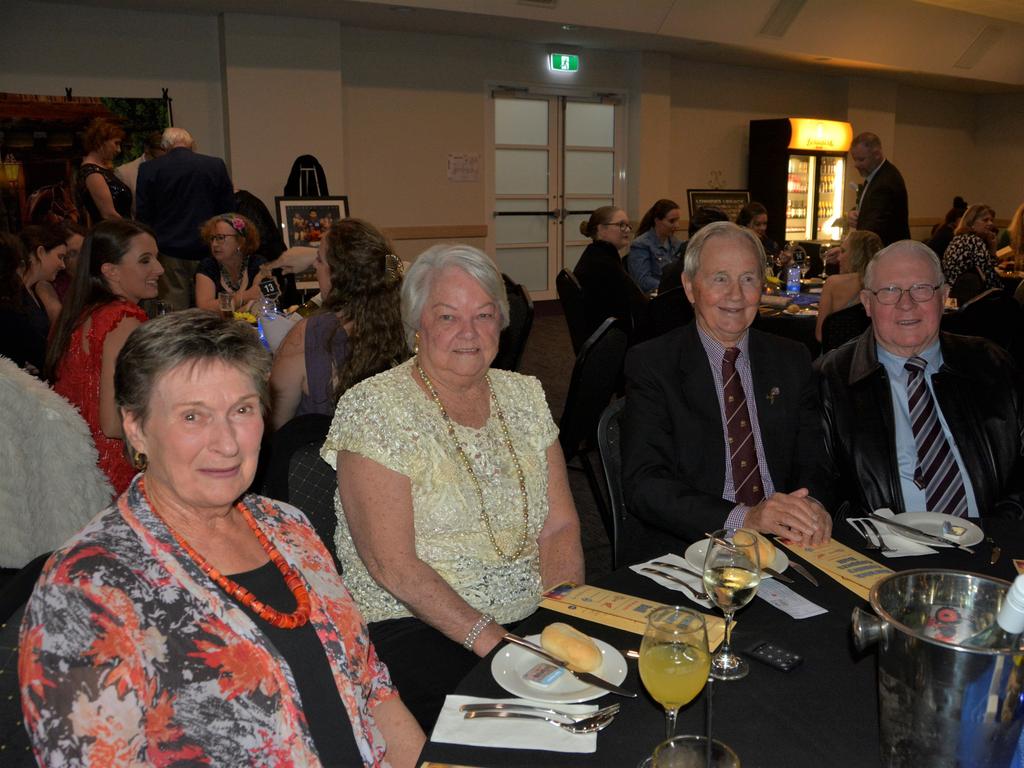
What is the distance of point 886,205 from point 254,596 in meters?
7.04

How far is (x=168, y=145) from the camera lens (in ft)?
21.5

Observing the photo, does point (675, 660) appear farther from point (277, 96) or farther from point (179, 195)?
point (277, 96)

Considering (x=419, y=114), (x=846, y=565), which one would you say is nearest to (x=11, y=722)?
(x=846, y=565)

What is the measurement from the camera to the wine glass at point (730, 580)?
135 cm

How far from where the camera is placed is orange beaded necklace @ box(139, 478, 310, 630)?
4.26 ft

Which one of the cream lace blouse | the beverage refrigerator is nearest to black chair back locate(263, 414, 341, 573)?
the cream lace blouse

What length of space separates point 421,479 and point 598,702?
76 cm

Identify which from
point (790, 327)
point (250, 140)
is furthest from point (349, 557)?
point (250, 140)

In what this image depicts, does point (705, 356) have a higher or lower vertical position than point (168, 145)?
lower

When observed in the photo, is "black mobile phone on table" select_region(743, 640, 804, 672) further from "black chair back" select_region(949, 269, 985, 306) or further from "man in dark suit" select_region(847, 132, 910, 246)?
"man in dark suit" select_region(847, 132, 910, 246)

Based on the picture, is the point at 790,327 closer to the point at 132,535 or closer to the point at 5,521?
the point at 5,521

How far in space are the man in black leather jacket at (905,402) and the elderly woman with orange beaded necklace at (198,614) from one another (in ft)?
4.93

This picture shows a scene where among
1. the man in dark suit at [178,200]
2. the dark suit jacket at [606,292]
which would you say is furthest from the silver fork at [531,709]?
the man in dark suit at [178,200]

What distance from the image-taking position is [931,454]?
2.42 metres
